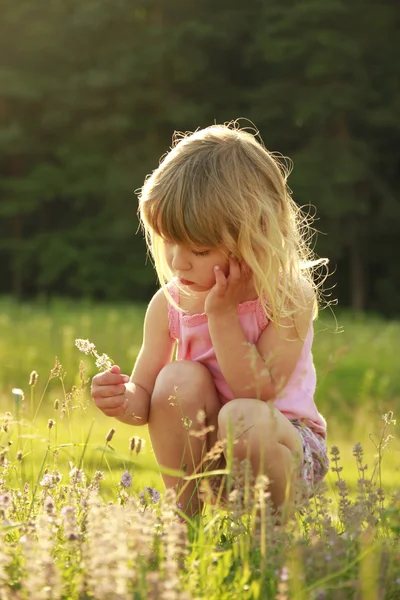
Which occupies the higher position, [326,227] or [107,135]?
[107,135]

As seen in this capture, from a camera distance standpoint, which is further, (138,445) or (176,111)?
(176,111)

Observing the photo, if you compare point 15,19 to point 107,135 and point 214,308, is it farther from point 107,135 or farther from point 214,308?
point 214,308

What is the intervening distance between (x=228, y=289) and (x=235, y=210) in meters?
0.24

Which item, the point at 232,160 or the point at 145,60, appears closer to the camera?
the point at 232,160

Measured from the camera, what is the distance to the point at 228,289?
2562mm

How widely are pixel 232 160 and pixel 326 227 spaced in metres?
20.8

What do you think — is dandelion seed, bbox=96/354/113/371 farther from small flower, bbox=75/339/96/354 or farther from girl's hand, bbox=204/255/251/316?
girl's hand, bbox=204/255/251/316

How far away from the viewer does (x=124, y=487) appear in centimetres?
217

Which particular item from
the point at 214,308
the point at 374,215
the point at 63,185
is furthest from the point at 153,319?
the point at 63,185

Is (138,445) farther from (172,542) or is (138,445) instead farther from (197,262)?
(197,262)

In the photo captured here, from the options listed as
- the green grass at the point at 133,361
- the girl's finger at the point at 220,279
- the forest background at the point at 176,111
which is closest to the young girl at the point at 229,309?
the girl's finger at the point at 220,279

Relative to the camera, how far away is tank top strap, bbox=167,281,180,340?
293 centimetres

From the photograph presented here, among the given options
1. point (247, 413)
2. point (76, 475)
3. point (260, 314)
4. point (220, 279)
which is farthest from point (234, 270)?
point (76, 475)

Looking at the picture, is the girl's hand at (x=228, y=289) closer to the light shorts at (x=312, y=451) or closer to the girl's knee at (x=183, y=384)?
the girl's knee at (x=183, y=384)
